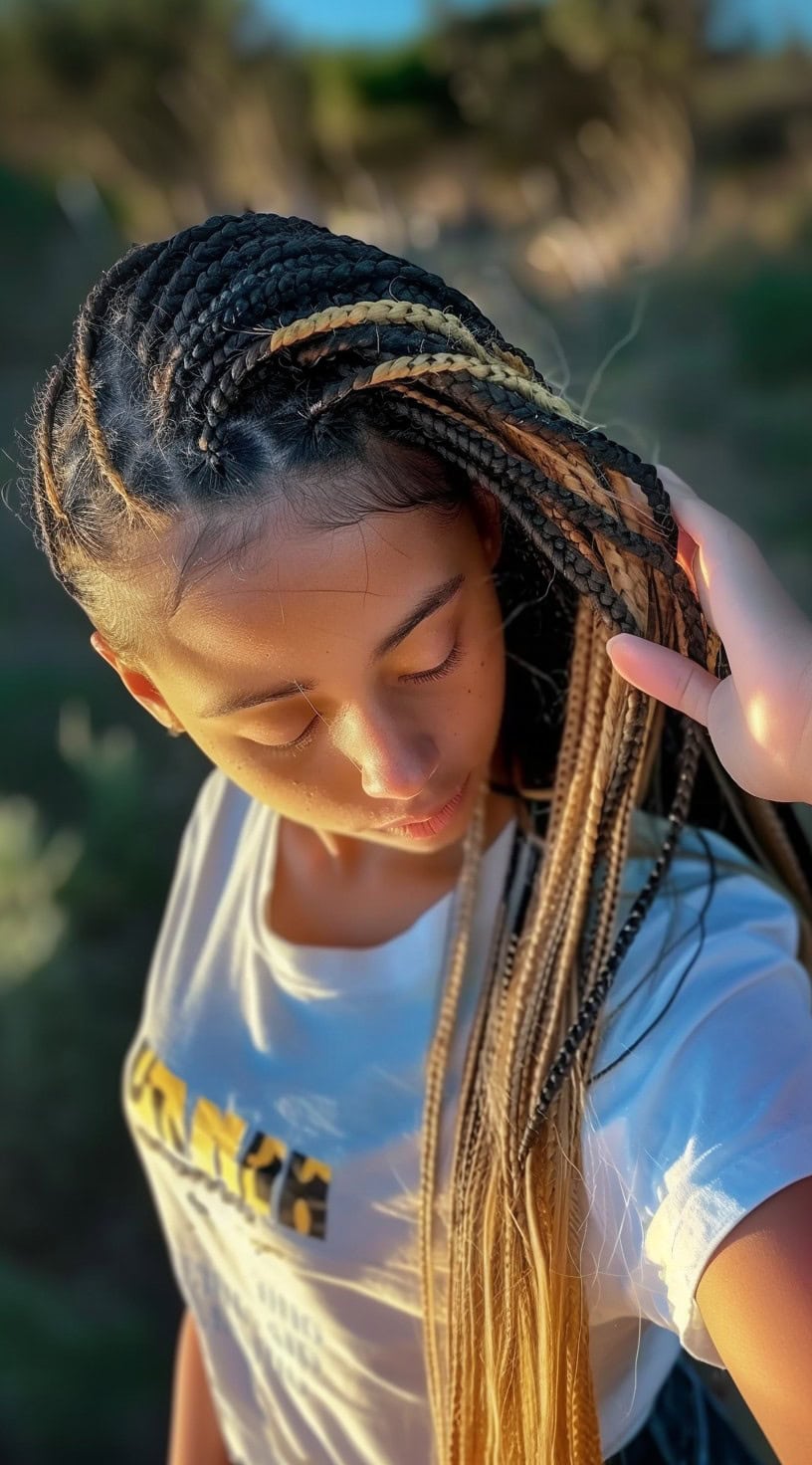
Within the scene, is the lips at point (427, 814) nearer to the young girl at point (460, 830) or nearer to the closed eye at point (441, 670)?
the young girl at point (460, 830)

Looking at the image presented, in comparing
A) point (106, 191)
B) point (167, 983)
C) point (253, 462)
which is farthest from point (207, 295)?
point (106, 191)

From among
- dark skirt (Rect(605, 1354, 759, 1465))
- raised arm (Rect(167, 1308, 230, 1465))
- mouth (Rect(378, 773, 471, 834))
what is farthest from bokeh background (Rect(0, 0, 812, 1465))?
mouth (Rect(378, 773, 471, 834))

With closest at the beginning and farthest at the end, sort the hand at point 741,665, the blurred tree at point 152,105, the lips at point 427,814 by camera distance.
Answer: the hand at point 741,665
the lips at point 427,814
the blurred tree at point 152,105

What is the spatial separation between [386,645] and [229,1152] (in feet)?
1.95

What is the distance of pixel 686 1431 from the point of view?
4.23ft

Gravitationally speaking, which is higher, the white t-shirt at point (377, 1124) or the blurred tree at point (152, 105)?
the blurred tree at point (152, 105)

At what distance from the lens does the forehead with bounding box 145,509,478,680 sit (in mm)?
884

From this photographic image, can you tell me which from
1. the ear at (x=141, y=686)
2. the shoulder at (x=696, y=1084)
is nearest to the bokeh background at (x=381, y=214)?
the ear at (x=141, y=686)

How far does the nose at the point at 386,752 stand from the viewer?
3.07 feet

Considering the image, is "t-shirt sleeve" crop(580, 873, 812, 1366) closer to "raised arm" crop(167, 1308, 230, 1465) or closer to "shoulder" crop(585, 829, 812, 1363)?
"shoulder" crop(585, 829, 812, 1363)

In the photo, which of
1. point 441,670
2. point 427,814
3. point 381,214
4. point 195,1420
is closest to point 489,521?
point 441,670

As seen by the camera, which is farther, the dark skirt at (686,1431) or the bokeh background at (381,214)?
the bokeh background at (381,214)

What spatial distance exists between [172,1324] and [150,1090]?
1.51 meters

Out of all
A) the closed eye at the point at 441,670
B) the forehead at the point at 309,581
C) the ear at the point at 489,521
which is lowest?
the closed eye at the point at 441,670
